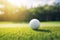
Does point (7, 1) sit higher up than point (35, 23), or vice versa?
point (7, 1)

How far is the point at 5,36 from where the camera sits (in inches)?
109

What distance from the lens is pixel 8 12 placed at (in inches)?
160

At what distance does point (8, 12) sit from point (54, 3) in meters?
1.20

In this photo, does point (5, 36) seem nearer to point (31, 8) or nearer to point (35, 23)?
point (35, 23)

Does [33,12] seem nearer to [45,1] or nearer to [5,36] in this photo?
[45,1]

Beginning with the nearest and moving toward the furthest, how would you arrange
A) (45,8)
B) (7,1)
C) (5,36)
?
(5,36) → (7,1) → (45,8)

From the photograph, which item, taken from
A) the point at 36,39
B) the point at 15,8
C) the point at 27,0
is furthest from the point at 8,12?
the point at 36,39

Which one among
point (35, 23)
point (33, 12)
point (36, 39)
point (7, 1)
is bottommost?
point (36, 39)

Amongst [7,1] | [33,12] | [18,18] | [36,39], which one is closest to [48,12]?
[33,12]

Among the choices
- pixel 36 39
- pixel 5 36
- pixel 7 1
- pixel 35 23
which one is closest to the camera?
pixel 36 39

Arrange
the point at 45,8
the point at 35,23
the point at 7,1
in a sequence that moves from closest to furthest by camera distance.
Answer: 1. the point at 35,23
2. the point at 7,1
3. the point at 45,8

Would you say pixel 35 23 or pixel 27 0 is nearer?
pixel 35 23

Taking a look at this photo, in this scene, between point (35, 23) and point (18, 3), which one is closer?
point (35, 23)

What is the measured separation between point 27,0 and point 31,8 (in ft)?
0.75
